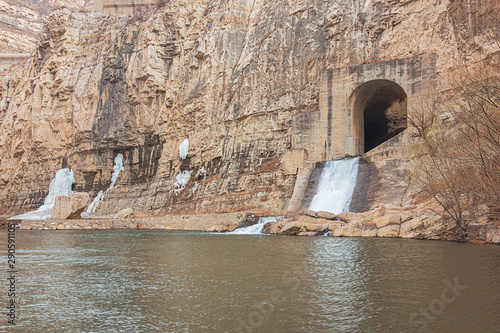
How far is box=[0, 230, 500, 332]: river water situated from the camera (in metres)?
7.38

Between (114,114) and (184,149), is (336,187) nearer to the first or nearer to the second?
(184,149)

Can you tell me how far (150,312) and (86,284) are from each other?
3333 mm

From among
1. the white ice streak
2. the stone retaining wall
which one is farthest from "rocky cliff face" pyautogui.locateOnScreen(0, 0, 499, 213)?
the stone retaining wall

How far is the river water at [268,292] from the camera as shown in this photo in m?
7.38

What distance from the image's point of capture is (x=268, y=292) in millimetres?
9516

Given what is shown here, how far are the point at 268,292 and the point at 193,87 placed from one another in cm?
3699

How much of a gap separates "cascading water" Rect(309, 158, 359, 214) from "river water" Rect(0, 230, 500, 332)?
1217cm

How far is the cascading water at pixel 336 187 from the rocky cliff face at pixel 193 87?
10.6 feet

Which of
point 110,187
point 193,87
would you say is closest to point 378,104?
point 193,87

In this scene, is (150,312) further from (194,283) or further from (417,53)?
(417,53)

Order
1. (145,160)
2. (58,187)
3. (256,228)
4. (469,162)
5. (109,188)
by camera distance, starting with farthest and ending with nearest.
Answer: (58,187), (109,188), (145,160), (256,228), (469,162)

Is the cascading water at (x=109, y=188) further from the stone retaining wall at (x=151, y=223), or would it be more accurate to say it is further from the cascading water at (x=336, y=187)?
the cascading water at (x=336, y=187)

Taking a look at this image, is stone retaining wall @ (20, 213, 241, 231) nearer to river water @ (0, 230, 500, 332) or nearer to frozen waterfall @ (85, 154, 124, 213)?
frozen waterfall @ (85, 154, 124, 213)

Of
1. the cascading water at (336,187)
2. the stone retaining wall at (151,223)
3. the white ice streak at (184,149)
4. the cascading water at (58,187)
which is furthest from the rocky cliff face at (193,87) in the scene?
the cascading water at (336,187)
